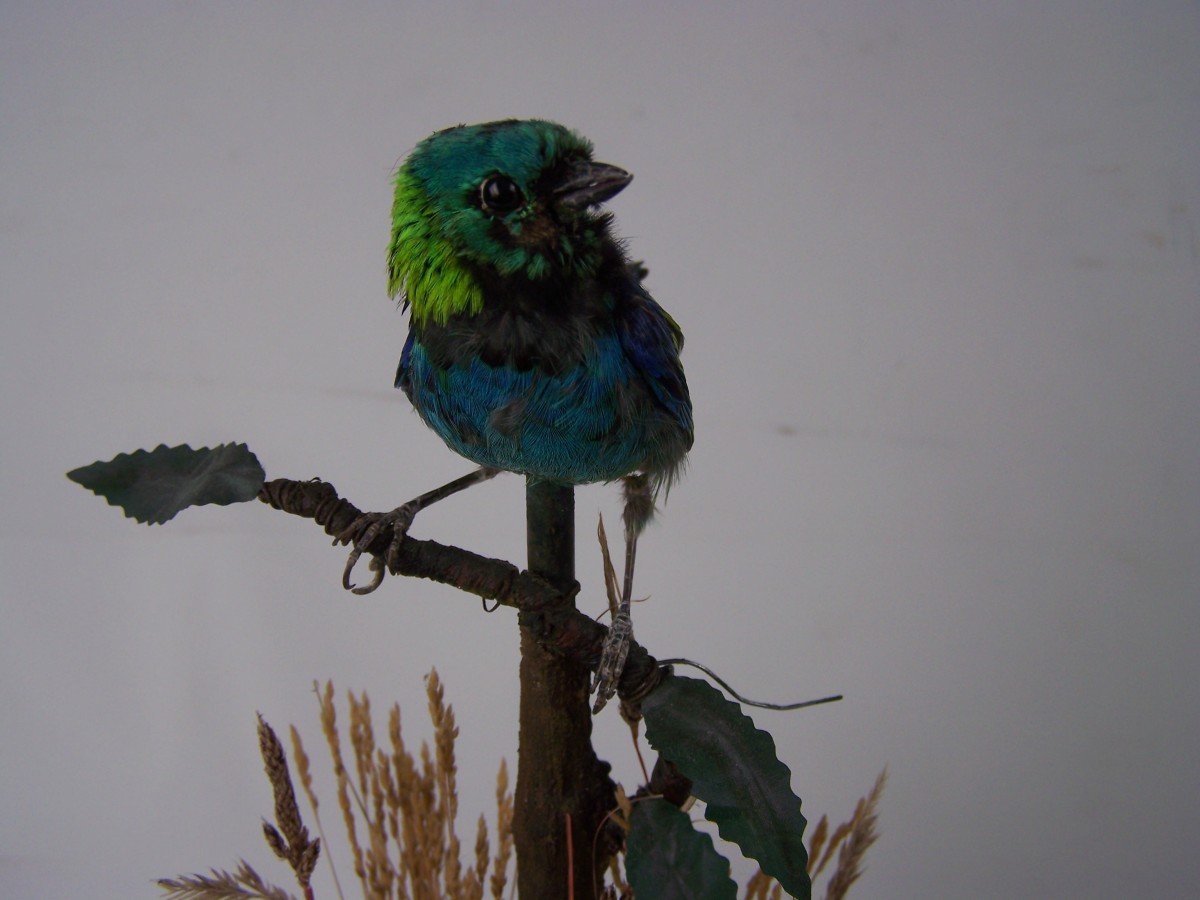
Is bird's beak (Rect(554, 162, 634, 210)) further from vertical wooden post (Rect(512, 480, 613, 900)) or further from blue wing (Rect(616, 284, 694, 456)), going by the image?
vertical wooden post (Rect(512, 480, 613, 900))

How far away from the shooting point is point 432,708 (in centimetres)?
133

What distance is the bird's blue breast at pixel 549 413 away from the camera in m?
1.04

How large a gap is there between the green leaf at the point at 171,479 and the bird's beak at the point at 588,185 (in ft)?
1.31

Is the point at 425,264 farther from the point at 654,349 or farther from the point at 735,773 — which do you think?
the point at 735,773

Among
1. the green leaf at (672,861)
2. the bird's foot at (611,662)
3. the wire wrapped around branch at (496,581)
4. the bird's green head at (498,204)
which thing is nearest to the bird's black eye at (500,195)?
the bird's green head at (498,204)

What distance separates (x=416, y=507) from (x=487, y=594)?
0.17 metres

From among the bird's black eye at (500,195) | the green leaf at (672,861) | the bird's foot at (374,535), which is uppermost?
the bird's black eye at (500,195)

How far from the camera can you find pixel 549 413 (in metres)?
1.04

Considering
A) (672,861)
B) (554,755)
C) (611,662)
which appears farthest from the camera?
(554,755)

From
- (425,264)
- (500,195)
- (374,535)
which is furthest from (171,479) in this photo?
(500,195)

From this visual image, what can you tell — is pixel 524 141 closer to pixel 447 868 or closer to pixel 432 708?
pixel 432 708

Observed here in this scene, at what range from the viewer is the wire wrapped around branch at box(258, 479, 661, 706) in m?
1.05

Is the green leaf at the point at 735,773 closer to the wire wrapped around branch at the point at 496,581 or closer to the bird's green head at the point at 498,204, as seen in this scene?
the wire wrapped around branch at the point at 496,581

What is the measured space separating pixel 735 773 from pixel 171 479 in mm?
626
